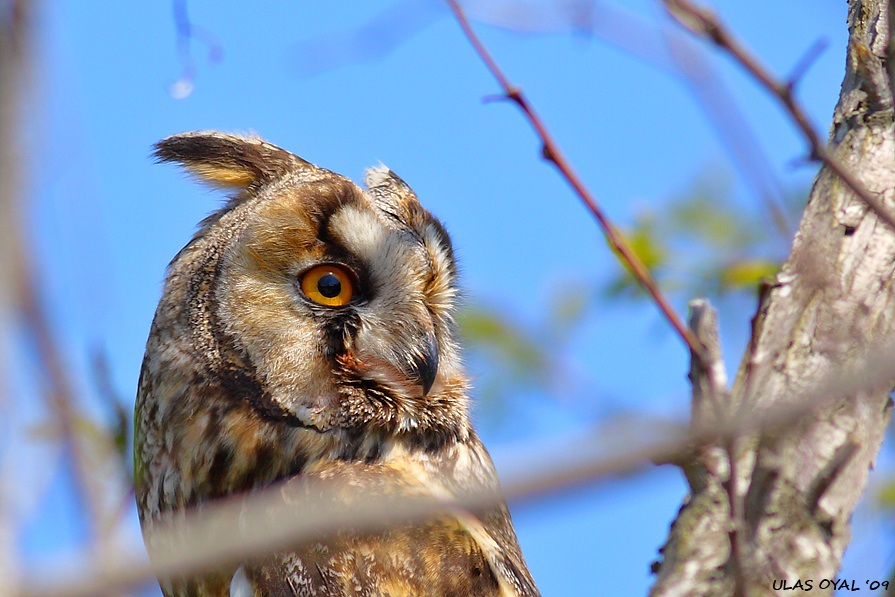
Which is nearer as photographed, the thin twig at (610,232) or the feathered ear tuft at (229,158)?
the thin twig at (610,232)

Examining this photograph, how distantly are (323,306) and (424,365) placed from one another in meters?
0.37

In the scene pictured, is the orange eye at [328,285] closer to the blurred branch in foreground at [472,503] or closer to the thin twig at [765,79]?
the thin twig at [765,79]

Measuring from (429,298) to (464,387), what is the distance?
0.32 m

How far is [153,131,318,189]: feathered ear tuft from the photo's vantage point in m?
3.53

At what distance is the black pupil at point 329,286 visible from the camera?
125 inches

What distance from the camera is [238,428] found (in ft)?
9.78

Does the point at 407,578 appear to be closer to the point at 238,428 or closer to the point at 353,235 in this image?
the point at 238,428

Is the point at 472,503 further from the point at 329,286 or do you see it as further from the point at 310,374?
the point at 329,286

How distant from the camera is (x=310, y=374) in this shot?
3.01 meters

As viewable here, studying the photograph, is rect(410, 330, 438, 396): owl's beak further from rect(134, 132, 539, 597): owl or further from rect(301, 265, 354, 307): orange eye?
rect(301, 265, 354, 307): orange eye

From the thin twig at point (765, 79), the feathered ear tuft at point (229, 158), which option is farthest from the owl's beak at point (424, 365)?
the thin twig at point (765, 79)

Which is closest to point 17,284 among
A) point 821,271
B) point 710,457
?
point 710,457

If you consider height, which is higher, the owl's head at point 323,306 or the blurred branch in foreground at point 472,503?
the owl's head at point 323,306

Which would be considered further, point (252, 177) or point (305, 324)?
point (252, 177)
